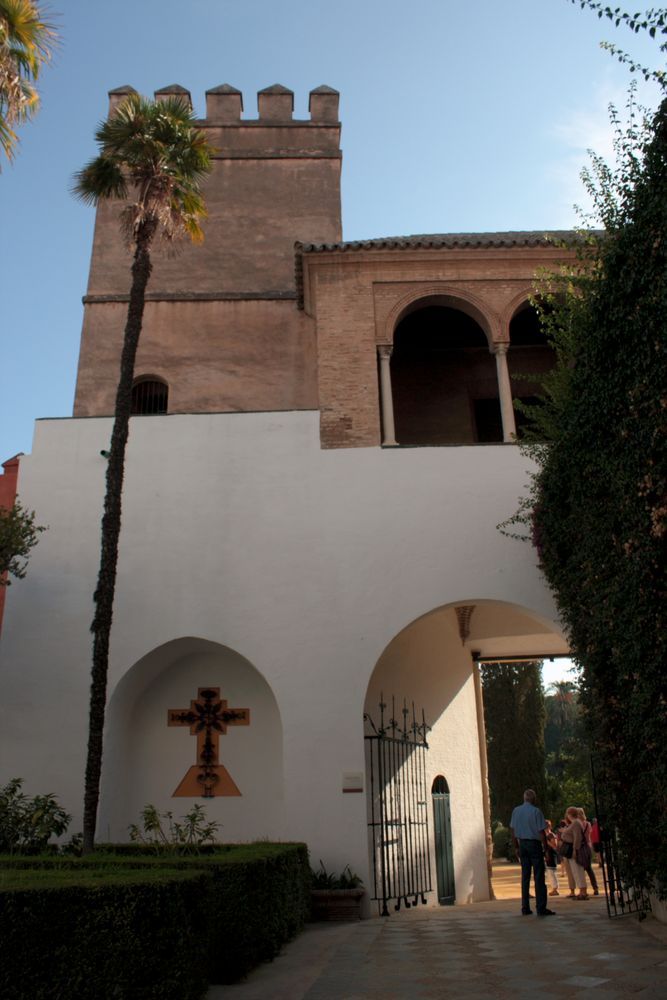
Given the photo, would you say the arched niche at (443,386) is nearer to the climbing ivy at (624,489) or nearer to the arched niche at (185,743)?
the arched niche at (185,743)

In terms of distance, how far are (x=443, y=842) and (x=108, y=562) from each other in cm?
762

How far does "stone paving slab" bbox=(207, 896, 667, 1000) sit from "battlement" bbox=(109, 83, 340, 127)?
55.2ft

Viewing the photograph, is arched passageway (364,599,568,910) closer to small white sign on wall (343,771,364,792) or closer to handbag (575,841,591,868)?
small white sign on wall (343,771,364,792)

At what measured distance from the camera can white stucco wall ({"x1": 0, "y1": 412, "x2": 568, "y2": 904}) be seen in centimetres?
1102

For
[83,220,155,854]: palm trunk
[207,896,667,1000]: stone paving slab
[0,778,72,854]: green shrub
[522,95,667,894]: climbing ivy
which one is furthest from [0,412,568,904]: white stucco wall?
[522,95,667,894]: climbing ivy

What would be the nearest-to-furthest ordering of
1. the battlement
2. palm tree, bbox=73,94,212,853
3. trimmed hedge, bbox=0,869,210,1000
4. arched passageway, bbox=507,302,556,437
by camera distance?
trimmed hedge, bbox=0,869,210,1000 → palm tree, bbox=73,94,212,853 → arched passageway, bbox=507,302,556,437 → the battlement

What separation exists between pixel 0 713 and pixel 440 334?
379 inches

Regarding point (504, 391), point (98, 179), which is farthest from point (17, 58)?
point (504, 391)

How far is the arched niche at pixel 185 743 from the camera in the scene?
37.5ft

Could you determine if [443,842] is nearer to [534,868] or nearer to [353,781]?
[353,781]

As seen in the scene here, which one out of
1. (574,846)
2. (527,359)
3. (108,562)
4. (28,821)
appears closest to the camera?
(108,562)

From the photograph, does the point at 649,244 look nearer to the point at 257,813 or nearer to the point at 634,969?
the point at 634,969

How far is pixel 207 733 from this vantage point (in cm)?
1189

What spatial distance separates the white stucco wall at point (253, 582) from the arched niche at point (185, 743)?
0.03 metres
